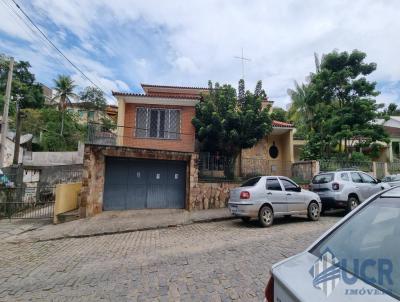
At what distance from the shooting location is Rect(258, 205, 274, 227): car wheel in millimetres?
8195

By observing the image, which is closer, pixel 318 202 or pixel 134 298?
pixel 134 298

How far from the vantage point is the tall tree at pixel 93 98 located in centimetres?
3261

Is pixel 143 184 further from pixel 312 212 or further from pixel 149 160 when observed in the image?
pixel 312 212

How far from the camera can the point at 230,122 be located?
13.1 meters

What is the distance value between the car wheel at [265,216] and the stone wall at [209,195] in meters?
3.88

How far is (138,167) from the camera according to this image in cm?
1210

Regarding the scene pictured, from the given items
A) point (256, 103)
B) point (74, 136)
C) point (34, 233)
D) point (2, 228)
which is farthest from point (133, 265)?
point (74, 136)

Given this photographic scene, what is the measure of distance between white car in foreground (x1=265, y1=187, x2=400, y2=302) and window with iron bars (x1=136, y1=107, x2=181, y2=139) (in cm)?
1327

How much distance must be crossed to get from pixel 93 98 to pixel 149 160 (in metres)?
24.8

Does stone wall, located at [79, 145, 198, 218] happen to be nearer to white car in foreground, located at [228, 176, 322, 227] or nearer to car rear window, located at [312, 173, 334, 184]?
white car in foreground, located at [228, 176, 322, 227]

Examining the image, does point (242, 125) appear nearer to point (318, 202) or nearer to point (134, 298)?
point (318, 202)

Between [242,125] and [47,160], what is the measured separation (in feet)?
59.7

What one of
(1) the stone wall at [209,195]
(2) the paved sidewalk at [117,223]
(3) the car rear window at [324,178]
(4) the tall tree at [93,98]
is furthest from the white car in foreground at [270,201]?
(4) the tall tree at [93,98]

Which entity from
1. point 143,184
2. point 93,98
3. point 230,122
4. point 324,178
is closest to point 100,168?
point 143,184
